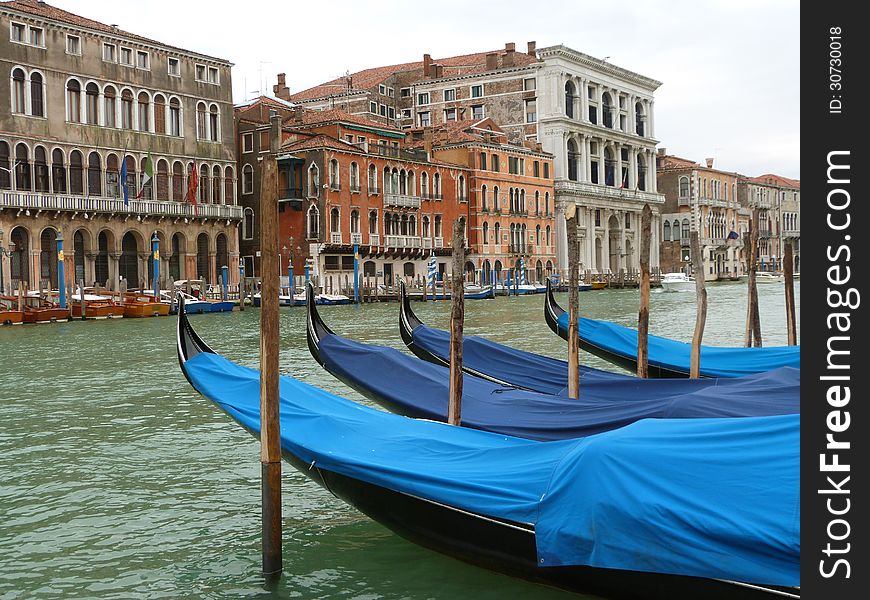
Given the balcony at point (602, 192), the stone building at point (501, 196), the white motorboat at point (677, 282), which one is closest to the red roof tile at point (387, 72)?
the stone building at point (501, 196)

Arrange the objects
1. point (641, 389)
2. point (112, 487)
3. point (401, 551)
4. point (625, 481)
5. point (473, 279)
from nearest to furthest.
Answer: point (625, 481)
point (401, 551)
point (112, 487)
point (641, 389)
point (473, 279)

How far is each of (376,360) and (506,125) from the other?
35.5 meters

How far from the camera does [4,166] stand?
23453 millimetres

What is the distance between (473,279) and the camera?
1383 inches

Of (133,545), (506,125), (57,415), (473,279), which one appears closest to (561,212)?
(506,125)

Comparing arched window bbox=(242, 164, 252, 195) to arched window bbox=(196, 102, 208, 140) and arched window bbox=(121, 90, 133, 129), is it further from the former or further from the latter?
arched window bbox=(121, 90, 133, 129)

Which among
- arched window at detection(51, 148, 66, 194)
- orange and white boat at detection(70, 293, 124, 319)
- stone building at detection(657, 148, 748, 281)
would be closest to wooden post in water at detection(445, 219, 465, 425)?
orange and white boat at detection(70, 293, 124, 319)

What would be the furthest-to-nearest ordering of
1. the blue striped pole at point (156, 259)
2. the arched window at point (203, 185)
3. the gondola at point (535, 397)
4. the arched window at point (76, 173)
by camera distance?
the arched window at point (203, 185) < the arched window at point (76, 173) < the blue striped pole at point (156, 259) < the gondola at point (535, 397)

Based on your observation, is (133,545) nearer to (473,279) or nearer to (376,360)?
(376,360)

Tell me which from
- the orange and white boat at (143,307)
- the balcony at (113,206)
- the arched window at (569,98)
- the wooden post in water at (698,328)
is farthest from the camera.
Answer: the arched window at (569,98)

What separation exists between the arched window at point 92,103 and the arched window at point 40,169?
1.66 meters

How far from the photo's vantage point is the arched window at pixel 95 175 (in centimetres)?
2547

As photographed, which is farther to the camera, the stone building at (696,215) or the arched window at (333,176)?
the stone building at (696,215)

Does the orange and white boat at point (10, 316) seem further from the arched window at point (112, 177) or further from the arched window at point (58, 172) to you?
the arched window at point (112, 177)
